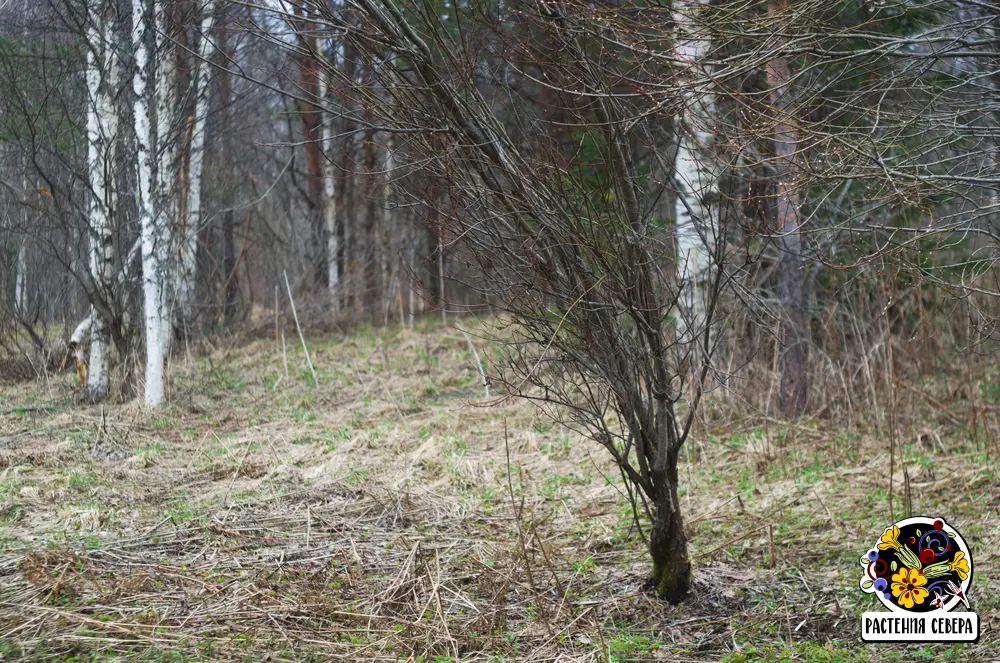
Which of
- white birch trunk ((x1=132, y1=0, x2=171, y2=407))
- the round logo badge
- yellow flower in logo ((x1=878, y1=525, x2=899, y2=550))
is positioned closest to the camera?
the round logo badge

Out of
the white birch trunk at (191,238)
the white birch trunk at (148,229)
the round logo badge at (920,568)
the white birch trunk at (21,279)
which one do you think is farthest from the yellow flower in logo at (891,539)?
the white birch trunk at (21,279)

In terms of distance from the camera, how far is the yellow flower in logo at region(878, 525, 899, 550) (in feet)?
11.4

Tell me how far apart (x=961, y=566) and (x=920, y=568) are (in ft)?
0.53

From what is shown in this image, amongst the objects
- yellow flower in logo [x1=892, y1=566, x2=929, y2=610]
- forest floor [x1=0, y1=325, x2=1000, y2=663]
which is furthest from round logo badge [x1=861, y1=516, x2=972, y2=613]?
forest floor [x1=0, y1=325, x2=1000, y2=663]

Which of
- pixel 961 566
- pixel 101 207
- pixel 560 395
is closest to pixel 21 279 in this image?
pixel 101 207

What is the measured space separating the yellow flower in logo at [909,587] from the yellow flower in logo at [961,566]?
0.13 metres

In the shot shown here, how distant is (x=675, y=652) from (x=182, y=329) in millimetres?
9660

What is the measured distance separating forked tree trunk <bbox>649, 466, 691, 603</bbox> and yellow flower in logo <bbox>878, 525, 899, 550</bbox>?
0.81 metres

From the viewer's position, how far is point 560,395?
3.47 meters

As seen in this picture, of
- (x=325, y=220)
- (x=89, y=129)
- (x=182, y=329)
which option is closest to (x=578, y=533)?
(x=89, y=129)

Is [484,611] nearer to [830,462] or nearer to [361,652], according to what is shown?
[361,652]

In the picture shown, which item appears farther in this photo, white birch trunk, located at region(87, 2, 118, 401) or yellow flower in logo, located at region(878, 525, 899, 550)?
white birch trunk, located at region(87, 2, 118, 401)

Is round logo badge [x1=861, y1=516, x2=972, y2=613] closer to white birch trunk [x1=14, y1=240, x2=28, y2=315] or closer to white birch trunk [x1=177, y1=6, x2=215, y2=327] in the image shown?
white birch trunk [x1=177, y1=6, x2=215, y2=327]

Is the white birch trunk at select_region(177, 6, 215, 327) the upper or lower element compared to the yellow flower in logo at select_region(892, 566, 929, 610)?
upper
